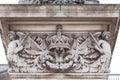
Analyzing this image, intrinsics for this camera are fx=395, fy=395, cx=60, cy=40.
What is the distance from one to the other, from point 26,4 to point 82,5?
1.08 metres

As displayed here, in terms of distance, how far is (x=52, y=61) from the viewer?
7.51m

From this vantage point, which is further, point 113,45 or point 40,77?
point 113,45

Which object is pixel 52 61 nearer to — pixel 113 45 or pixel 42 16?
pixel 42 16

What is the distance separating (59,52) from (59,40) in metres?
0.23

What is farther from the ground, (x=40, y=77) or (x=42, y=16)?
(x=42, y=16)

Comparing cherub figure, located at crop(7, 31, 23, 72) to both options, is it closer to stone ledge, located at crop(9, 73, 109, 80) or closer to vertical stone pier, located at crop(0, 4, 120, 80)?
vertical stone pier, located at crop(0, 4, 120, 80)

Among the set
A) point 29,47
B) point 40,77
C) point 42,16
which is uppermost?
point 42,16

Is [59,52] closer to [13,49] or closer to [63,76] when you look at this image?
[63,76]

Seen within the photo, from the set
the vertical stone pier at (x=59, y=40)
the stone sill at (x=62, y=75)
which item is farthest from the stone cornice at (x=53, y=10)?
the stone sill at (x=62, y=75)

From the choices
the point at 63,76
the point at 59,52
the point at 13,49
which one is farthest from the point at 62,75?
the point at 13,49

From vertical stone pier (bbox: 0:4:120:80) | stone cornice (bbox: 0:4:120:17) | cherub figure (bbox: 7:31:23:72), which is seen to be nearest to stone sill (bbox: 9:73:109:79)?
vertical stone pier (bbox: 0:4:120:80)

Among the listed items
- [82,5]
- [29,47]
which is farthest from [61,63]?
[82,5]

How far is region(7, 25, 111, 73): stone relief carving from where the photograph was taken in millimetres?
7496

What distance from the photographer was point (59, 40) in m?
7.57
